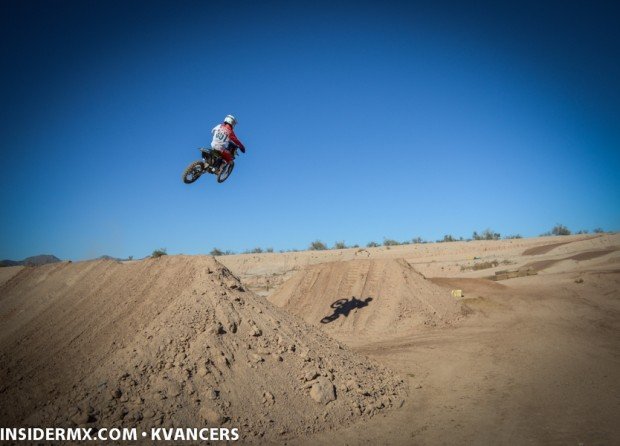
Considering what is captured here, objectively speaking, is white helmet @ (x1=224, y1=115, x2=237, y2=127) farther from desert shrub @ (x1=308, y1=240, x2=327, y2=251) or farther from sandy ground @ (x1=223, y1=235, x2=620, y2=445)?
desert shrub @ (x1=308, y1=240, x2=327, y2=251)

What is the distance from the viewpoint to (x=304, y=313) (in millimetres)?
14727

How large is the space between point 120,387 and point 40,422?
0.84 meters

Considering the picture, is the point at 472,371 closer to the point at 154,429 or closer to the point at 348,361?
the point at 348,361

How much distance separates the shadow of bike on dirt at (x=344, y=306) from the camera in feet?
45.3

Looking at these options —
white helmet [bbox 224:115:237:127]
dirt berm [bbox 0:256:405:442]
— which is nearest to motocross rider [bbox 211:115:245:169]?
white helmet [bbox 224:115:237:127]

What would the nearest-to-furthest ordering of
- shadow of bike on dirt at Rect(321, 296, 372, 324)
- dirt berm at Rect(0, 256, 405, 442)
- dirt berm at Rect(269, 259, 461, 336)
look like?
dirt berm at Rect(0, 256, 405, 442) → dirt berm at Rect(269, 259, 461, 336) → shadow of bike on dirt at Rect(321, 296, 372, 324)

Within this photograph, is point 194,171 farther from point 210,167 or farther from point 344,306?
point 344,306

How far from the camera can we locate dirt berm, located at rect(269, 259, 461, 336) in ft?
42.3

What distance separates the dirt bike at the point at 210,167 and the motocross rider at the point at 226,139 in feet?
0.46

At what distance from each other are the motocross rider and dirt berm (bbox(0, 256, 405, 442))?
2698 mm

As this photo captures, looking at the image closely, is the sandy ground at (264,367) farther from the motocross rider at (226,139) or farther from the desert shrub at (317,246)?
the desert shrub at (317,246)

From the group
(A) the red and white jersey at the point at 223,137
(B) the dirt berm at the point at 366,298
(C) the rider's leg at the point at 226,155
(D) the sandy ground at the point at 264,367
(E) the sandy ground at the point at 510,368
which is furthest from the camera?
(B) the dirt berm at the point at 366,298

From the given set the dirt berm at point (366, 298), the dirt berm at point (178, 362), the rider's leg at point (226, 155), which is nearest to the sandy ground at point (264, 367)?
the dirt berm at point (178, 362)

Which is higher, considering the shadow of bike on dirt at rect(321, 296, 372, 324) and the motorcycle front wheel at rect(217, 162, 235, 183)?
the motorcycle front wheel at rect(217, 162, 235, 183)
